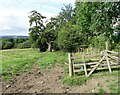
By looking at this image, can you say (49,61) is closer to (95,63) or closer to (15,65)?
(15,65)

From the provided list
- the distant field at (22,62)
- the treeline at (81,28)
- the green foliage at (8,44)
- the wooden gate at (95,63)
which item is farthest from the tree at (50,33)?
the wooden gate at (95,63)

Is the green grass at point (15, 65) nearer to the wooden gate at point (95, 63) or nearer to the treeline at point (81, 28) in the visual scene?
the wooden gate at point (95, 63)

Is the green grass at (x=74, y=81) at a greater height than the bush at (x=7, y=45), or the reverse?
the bush at (x=7, y=45)

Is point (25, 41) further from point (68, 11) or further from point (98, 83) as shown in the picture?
point (98, 83)

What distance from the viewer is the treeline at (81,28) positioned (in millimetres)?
17875

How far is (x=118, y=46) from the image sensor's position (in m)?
25.5

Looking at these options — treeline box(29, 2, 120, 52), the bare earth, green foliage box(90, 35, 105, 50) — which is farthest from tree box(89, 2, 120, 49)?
green foliage box(90, 35, 105, 50)

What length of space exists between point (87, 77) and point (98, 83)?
57.0 inches

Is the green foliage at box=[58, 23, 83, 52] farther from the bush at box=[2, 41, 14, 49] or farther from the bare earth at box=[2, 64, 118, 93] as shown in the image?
the bush at box=[2, 41, 14, 49]

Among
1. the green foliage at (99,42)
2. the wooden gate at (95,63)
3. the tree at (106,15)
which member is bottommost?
the wooden gate at (95,63)

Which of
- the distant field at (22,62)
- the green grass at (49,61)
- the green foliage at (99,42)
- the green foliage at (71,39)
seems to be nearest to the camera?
the distant field at (22,62)

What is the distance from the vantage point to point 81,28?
24.6 metres

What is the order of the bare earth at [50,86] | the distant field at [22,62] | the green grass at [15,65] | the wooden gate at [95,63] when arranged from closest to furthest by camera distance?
the bare earth at [50,86], the wooden gate at [95,63], the green grass at [15,65], the distant field at [22,62]

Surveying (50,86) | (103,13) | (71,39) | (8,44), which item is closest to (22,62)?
(103,13)
